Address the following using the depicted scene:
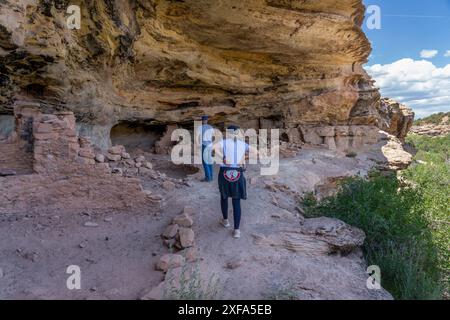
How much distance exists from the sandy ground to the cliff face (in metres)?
2.06

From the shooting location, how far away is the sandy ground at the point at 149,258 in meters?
2.77

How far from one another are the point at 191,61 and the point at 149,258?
5.74 meters

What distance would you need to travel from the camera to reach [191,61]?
7.86 m

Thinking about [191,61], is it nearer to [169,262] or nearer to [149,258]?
[149,258]

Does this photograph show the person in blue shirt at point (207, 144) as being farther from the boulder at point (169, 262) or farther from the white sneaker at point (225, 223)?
the boulder at point (169, 262)

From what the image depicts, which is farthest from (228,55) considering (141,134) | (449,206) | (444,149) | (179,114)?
(444,149)

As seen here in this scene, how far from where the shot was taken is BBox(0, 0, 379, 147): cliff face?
511 cm

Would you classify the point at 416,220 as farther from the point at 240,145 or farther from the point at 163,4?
the point at 163,4

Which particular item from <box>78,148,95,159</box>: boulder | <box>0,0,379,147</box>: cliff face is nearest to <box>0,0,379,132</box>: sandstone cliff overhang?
<box>0,0,379,147</box>: cliff face

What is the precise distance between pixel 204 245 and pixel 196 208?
1.07m

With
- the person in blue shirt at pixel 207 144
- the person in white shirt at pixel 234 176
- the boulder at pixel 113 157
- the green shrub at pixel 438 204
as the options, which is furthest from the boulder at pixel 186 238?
the green shrub at pixel 438 204

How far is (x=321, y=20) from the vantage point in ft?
25.2

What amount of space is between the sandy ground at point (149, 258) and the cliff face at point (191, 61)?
2.06 meters
